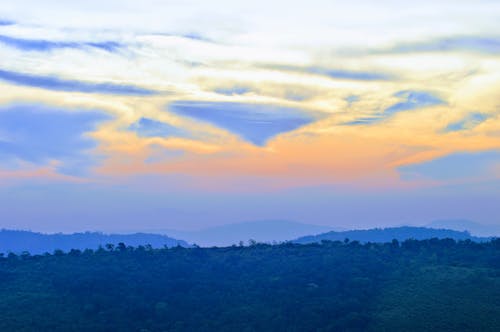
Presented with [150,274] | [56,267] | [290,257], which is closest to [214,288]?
[150,274]

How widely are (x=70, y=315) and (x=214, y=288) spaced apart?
33.9 metres

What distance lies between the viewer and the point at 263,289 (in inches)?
5054

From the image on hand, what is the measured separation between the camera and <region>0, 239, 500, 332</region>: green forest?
352 ft

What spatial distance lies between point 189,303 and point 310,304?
2683 cm

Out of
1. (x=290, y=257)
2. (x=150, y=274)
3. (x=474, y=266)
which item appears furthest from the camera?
(x=290, y=257)

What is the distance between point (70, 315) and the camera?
11212 cm

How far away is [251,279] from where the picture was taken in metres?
138

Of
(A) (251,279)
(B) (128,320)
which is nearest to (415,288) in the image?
(A) (251,279)

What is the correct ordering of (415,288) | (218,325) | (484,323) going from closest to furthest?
(484,323), (218,325), (415,288)

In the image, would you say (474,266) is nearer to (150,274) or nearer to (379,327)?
(379,327)

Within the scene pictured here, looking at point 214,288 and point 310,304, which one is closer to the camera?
point 310,304

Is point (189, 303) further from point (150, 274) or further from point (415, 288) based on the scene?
point (415, 288)

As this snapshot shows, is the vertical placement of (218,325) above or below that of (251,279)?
below

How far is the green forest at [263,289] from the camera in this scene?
352 ft
